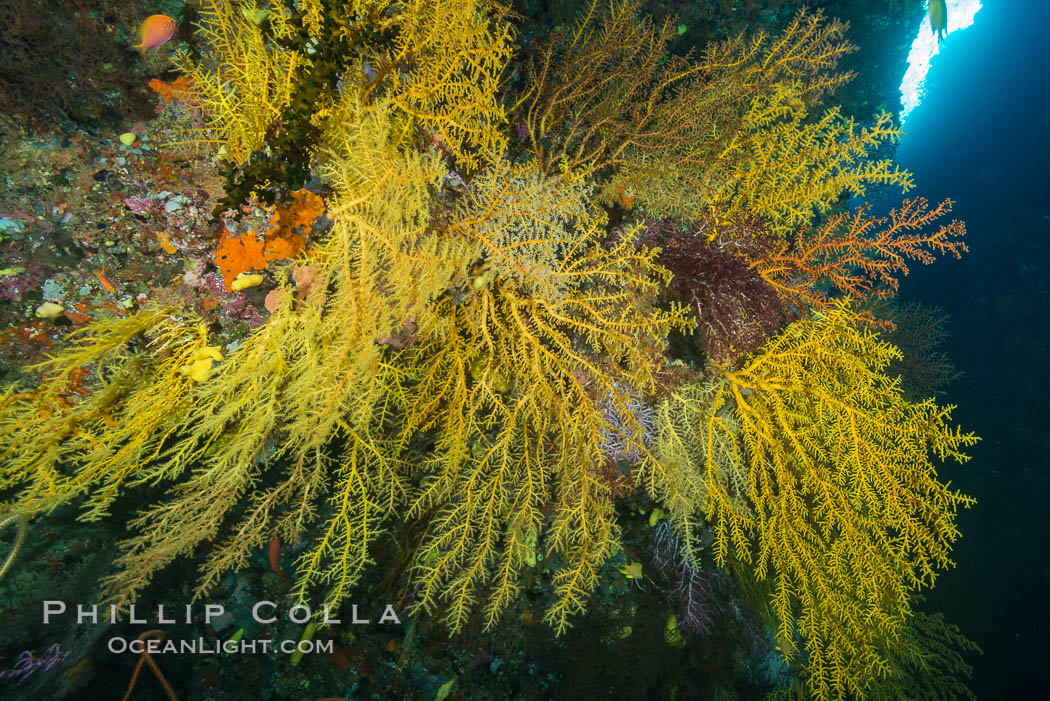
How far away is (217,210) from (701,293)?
3292 millimetres

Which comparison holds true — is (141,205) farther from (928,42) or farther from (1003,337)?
(928,42)

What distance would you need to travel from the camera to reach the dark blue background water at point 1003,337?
33.4 ft

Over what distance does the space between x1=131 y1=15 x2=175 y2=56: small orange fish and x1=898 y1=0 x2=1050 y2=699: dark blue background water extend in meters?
17.9

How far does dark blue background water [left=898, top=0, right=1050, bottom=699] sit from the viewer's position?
401 inches

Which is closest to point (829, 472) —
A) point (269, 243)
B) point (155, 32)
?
point (269, 243)

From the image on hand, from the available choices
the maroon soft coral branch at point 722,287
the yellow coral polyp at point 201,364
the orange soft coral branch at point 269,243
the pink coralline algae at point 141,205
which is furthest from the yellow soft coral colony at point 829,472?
the pink coralline algae at point 141,205

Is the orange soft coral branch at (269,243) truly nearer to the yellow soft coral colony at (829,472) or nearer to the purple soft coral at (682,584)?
the yellow soft coral colony at (829,472)

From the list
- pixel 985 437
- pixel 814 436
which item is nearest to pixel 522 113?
pixel 814 436

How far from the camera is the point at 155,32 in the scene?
242 centimetres

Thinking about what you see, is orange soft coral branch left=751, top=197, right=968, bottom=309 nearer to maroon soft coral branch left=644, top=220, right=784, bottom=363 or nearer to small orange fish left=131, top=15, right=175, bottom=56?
maroon soft coral branch left=644, top=220, right=784, bottom=363

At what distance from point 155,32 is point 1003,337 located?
2168 centimetres

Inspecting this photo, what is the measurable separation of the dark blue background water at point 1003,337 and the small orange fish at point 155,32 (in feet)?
58.7

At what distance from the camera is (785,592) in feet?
9.79

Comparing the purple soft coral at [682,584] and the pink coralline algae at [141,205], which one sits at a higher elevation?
the pink coralline algae at [141,205]
